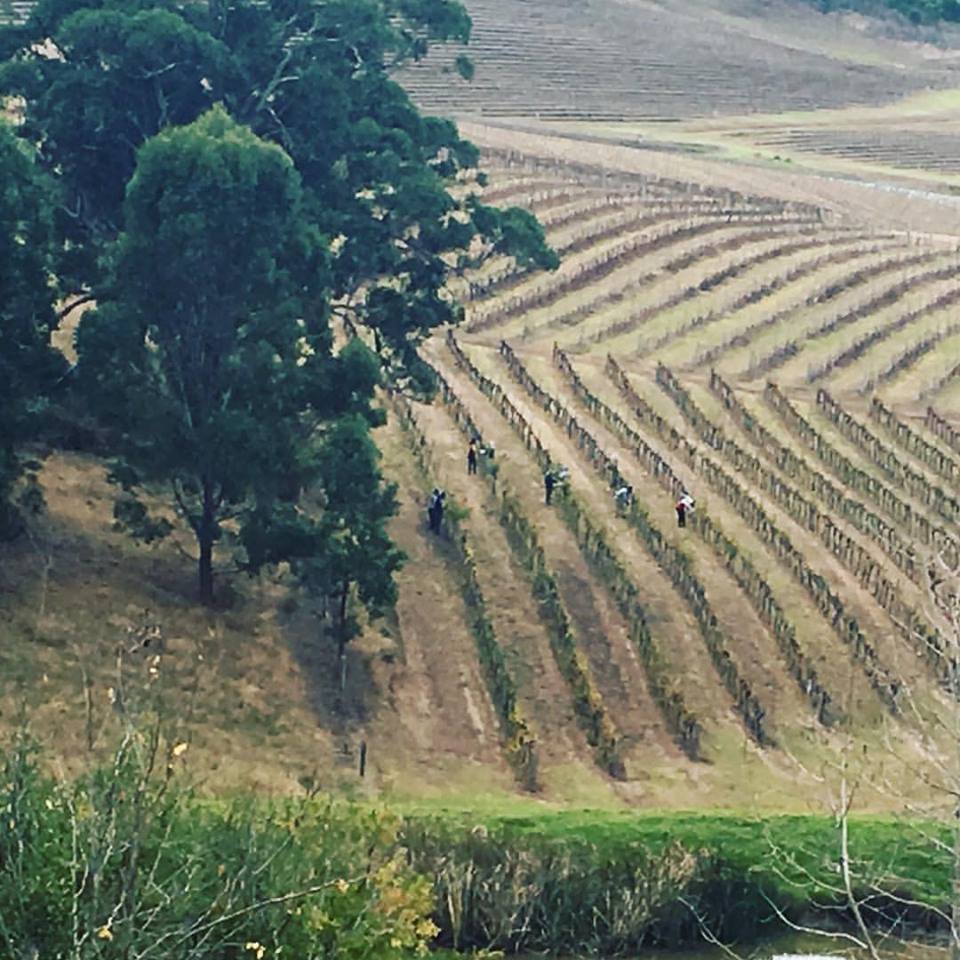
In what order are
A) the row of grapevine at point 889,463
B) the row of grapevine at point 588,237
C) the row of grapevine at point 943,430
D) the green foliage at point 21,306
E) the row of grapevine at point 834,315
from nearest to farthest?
the green foliage at point 21,306
the row of grapevine at point 889,463
the row of grapevine at point 943,430
the row of grapevine at point 834,315
the row of grapevine at point 588,237

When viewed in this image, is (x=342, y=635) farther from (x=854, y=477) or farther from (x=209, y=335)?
(x=854, y=477)

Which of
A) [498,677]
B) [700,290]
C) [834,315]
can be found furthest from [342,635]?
[700,290]

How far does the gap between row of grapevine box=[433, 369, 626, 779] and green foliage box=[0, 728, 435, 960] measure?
889cm

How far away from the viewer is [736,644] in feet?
74.1

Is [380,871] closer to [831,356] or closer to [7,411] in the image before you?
[7,411]

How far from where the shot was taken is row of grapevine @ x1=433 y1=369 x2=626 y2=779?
1986 centimetres

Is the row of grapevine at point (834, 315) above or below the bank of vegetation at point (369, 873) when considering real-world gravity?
below

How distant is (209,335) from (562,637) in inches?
247

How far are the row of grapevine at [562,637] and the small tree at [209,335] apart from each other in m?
4.21

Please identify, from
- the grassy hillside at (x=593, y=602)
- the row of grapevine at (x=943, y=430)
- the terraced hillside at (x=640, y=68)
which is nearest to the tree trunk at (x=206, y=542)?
the grassy hillside at (x=593, y=602)

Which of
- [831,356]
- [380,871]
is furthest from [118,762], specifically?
[831,356]

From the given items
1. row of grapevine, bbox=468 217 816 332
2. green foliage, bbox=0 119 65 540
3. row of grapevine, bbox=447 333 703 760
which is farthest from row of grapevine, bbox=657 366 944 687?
green foliage, bbox=0 119 65 540

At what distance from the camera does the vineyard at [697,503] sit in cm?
2041

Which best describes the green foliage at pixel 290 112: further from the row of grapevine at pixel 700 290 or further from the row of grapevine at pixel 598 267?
the row of grapevine at pixel 700 290
